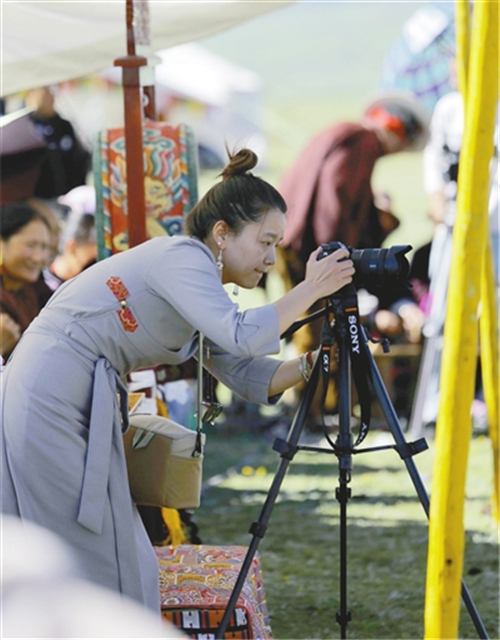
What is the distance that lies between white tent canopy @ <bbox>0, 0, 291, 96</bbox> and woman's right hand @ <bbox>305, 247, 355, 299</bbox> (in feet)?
5.65

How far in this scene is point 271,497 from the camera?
9.02 ft

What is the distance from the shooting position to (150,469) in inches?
108

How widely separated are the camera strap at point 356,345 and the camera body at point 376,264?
6 centimetres

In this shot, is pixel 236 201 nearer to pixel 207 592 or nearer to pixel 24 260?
pixel 207 592

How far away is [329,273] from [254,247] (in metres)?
0.21

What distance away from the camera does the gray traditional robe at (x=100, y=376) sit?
2.47 meters

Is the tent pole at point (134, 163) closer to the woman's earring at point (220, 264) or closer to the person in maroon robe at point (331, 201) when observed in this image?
the woman's earring at point (220, 264)

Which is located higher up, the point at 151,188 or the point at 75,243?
the point at 151,188

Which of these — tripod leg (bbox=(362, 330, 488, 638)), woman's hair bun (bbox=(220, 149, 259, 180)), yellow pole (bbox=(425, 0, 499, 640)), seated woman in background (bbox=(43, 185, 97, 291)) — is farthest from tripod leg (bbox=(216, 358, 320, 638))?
seated woman in background (bbox=(43, 185, 97, 291))

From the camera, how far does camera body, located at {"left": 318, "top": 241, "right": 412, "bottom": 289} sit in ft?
8.41

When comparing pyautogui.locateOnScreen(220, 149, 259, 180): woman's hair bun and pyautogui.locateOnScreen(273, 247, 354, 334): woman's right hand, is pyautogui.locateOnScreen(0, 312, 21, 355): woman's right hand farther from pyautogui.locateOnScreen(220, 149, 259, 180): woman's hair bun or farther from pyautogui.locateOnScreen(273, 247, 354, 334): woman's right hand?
pyautogui.locateOnScreen(273, 247, 354, 334): woman's right hand

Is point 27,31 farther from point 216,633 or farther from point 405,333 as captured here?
point 405,333

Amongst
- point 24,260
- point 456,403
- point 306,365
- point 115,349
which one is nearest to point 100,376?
point 115,349

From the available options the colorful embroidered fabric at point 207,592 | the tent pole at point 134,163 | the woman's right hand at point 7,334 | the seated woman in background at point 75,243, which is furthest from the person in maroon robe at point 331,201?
the colorful embroidered fabric at point 207,592
